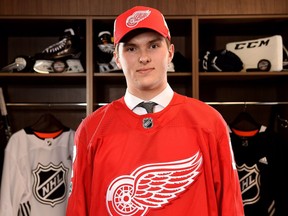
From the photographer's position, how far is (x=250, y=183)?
2.06 meters

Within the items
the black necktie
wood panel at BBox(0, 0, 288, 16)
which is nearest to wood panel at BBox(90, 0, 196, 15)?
wood panel at BBox(0, 0, 288, 16)

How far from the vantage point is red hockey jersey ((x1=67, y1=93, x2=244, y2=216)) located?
117 centimetres

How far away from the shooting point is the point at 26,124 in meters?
2.47

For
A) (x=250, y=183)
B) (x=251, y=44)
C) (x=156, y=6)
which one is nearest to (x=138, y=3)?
(x=156, y=6)

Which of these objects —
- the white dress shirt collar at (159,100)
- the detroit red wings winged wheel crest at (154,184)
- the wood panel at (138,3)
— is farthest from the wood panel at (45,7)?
the detroit red wings winged wheel crest at (154,184)

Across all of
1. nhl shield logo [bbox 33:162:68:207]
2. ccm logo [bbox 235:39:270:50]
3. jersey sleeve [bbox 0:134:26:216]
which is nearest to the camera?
jersey sleeve [bbox 0:134:26:216]

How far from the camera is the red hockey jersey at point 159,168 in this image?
3.84ft

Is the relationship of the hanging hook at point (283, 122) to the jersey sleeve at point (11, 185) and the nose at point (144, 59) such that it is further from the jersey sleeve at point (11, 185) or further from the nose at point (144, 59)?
the jersey sleeve at point (11, 185)

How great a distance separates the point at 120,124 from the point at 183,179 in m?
0.26

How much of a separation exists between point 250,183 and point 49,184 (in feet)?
3.38

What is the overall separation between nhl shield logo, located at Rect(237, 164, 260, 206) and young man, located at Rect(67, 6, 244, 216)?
0.88 metres

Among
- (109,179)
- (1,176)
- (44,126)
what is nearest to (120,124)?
(109,179)

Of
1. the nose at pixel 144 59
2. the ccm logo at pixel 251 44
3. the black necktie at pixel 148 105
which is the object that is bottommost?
the black necktie at pixel 148 105

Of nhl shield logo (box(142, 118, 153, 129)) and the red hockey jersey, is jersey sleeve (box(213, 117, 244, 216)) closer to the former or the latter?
the red hockey jersey
